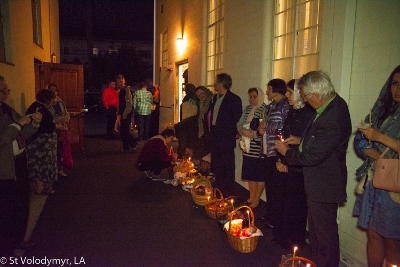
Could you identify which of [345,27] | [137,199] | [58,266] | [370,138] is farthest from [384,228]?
[137,199]

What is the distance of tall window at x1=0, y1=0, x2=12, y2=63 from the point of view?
18.0 ft

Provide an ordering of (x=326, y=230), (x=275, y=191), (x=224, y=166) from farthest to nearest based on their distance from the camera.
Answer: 1. (x=224, y=166)
2. (x=275, y=191)
3. (x=326, y=230)

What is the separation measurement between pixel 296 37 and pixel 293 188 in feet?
7.29

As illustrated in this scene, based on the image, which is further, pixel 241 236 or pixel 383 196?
pixel 241 236

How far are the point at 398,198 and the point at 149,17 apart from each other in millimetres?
34557

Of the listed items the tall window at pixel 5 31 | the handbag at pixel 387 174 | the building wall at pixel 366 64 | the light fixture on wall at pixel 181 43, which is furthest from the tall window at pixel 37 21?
the handbag at pixel 387 174

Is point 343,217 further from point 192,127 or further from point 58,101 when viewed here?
point 58,101

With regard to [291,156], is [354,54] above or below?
above

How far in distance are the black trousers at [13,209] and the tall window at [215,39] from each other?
468cm

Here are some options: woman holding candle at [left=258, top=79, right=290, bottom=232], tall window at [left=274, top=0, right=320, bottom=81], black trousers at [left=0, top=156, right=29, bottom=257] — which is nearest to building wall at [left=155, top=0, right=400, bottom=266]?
tall window at [left=274, top=0, right=320, bottom=81]

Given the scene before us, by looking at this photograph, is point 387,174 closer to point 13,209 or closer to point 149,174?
point 13,209

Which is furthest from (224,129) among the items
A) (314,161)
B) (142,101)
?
(142,101)

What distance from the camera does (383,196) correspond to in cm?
256

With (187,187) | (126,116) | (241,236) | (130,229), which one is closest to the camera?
(241,236)
